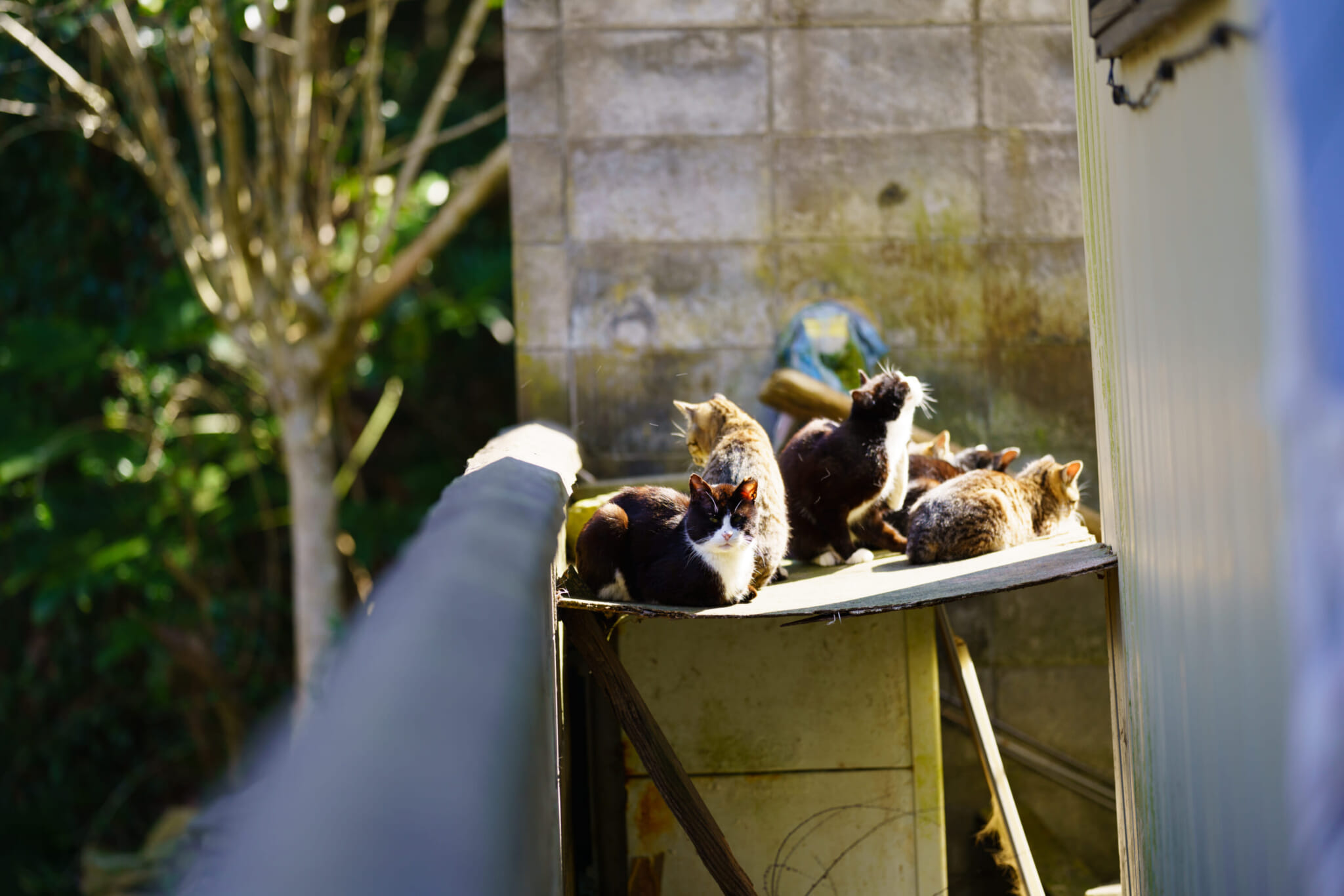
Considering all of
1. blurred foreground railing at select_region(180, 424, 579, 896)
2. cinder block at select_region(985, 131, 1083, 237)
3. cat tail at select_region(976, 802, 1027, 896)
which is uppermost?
cinder block at select_region(985, 131, 1083, 237)

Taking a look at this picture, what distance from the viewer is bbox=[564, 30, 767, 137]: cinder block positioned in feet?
12.0

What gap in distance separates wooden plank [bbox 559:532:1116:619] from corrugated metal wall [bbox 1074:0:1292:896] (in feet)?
0.40

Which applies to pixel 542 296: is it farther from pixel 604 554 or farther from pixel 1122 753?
pixel 1122 753

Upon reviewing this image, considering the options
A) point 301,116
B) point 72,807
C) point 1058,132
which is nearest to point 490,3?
point 301,116

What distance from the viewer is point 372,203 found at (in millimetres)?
5578

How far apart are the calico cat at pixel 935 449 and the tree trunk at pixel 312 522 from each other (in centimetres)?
302

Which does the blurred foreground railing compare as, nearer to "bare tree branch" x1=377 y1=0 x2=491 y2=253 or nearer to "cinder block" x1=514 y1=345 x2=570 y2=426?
"cinder block" x1=514 y1=345 x2=570 y2=426

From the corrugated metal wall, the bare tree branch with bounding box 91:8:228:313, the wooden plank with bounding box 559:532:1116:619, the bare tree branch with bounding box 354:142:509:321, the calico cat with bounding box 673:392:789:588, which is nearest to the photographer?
the corrugated metal wall

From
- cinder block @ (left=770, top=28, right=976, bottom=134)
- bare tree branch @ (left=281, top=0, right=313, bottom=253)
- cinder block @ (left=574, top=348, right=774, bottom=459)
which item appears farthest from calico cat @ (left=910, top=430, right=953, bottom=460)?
bare tree branch @ (left=281, top=0, right=313, bottom=253)

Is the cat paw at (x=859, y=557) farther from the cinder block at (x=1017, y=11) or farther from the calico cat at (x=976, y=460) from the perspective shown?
the cinder block at (x=1017, y=11)

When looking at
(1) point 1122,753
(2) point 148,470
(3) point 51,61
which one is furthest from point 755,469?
(2) point 148,470

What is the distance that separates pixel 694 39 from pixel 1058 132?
4.22 ft

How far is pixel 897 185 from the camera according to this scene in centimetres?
370

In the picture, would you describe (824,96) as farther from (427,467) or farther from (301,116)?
(427,467)
